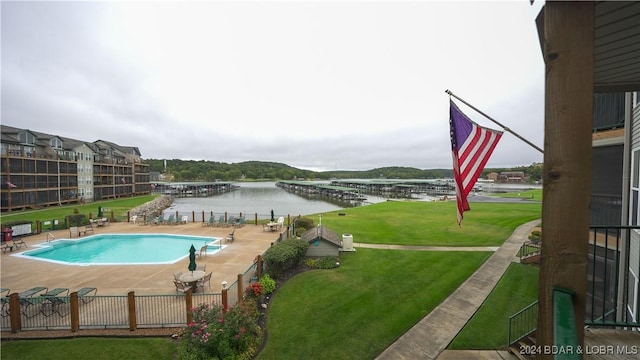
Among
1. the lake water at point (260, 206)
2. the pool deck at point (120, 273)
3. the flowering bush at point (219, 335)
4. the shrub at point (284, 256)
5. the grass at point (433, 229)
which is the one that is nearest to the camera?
the flowering bush at point (219, 335)

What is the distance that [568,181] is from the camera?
202cm

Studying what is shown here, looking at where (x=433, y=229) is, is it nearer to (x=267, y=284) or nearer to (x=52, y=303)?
(x=267, y=284)

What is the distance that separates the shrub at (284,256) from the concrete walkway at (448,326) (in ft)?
22.4

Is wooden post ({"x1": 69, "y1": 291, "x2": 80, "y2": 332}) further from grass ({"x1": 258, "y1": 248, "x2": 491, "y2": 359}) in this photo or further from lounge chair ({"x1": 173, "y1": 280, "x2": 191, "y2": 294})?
grass ({"x1": 258, "y1": 248, "x2": 491, "y2": 359})

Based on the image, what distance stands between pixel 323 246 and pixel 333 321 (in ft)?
22.3

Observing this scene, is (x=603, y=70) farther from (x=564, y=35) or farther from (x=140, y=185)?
(x=140, y=185)

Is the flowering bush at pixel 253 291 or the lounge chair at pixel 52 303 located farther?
the flowering bush at pixel 253 291

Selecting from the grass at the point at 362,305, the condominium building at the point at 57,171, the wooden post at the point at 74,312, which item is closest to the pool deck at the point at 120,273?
the wooden post at the point at 74,312

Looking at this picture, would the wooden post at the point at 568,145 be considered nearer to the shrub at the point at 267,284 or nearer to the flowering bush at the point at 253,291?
the flowering bush at the point at 253,291

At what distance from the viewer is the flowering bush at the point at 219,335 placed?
755 cm

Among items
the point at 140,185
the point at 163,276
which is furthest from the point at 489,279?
the point at 140,185

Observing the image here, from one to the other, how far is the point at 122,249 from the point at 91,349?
48.2ft

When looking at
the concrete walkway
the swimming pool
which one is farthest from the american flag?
the swimming pool

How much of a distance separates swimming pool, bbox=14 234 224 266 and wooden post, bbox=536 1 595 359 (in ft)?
62.5
